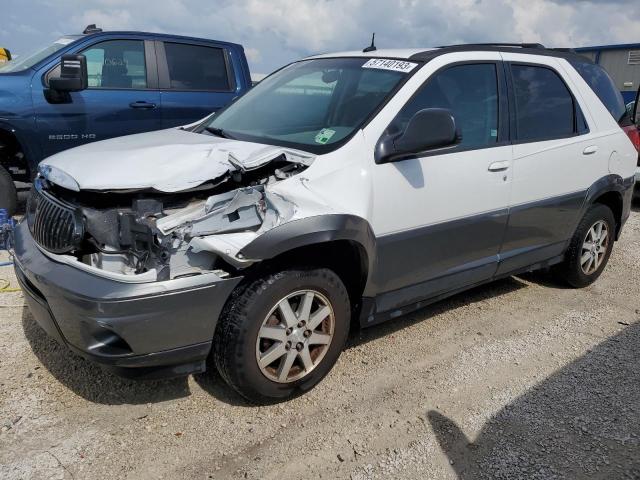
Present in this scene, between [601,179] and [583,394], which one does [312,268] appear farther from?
[601,179]

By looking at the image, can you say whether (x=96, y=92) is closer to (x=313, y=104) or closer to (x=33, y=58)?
(x=33, y=58)

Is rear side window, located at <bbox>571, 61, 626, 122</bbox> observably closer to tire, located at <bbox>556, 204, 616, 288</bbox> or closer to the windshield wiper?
tire, located at <bbox>556, 204, 616, 288</bbox>

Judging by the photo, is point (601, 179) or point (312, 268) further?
point (601, 179)

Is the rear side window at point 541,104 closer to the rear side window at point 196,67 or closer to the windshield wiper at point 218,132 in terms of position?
the windshield wiper at point 218,132

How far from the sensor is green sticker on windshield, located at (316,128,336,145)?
3094 mm

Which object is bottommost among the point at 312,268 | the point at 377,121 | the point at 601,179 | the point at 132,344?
the point at 132,344

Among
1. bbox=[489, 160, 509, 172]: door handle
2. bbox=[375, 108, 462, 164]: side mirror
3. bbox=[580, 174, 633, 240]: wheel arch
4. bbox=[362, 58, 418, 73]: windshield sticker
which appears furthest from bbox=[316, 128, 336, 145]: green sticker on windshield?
bbox=[580, 174, 633, 240]: wheel arch

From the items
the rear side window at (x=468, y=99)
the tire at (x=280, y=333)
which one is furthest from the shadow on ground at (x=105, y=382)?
the rear side window at (x=468, y=99)

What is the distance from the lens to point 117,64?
20.1ft

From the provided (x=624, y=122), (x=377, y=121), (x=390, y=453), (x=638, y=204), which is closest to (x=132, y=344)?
(x=390, y=453)

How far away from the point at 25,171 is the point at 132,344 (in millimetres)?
4469

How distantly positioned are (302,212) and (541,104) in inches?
89.5

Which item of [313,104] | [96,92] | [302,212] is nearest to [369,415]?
[302,212]

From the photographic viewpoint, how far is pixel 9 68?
5867 mm
